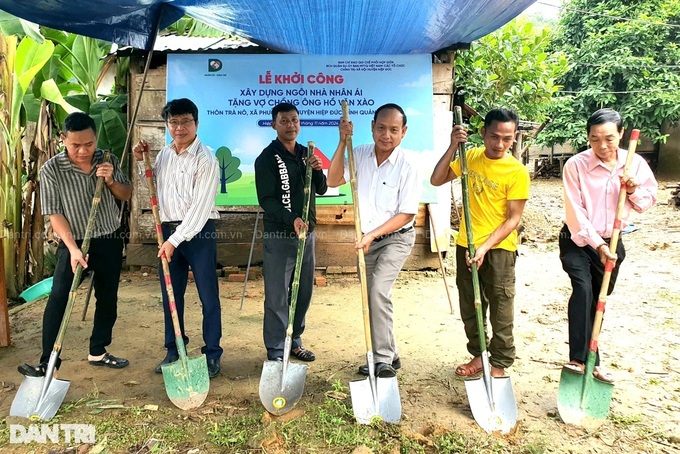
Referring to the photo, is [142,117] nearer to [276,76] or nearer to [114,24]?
[276,76]

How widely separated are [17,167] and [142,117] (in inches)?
53.3

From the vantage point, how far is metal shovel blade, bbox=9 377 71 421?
8.91ft

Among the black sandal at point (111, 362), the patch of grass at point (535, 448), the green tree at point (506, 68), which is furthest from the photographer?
the green tree at point (506, 68)

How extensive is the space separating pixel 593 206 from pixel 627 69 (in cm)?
1525

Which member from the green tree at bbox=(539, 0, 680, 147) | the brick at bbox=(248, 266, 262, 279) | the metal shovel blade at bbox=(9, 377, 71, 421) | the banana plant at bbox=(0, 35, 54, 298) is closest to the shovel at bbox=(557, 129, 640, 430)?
the metal shovel blade at bbox=(9, 377, 71, 421)

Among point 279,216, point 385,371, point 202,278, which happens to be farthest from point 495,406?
point 202,278

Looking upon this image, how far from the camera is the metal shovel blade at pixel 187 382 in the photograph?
2865mm

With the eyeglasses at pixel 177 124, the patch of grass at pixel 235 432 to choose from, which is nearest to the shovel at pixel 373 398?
the patch of grass at pixel 235 432

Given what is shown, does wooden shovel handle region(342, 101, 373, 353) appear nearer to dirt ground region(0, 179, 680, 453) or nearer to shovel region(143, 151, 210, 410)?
dirt ground region(0, 179, 680, 453)

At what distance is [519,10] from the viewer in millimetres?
3311

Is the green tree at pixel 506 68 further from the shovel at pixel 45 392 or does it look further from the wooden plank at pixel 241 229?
the shovel at pixel 45 392

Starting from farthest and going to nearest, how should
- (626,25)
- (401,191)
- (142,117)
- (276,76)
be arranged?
(626,25)
(142,117)
(276,76)
(401,191)

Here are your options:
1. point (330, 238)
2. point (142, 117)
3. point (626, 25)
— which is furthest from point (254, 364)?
point (626, 25)

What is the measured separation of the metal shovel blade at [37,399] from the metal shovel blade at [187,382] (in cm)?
58
